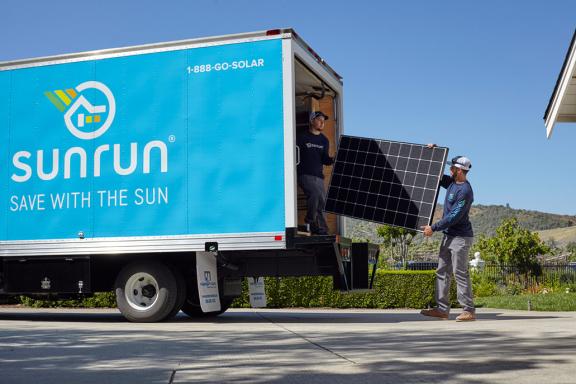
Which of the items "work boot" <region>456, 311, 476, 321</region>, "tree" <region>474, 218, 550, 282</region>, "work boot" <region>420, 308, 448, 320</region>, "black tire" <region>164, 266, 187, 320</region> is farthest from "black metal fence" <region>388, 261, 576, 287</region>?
"black tire" <region>164, 266, 187, 320</region>

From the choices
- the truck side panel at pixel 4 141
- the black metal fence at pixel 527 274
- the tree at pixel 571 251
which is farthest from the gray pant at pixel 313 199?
the tree at pixel 571 251

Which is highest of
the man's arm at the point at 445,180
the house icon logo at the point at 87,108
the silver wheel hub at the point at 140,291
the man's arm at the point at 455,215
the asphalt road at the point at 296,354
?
the house icon logo at the point at 87,108

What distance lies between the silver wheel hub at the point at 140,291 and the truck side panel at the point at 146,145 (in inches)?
26.3

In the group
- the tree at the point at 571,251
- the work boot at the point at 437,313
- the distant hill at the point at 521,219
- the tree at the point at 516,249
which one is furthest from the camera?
the distant hill at the point at 521,219

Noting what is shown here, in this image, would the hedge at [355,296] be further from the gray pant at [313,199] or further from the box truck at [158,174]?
the gray pant at [313,199]

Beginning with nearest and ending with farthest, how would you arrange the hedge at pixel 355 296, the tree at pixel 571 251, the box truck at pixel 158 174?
the box truck at pixel 158 174, the hedge at pixel 355 296, the tree at pixel 571 251

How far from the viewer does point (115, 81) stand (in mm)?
9938

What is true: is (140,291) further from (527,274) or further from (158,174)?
(527,274)

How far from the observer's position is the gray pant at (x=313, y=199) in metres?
9.94

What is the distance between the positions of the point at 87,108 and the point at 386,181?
14.7 ft

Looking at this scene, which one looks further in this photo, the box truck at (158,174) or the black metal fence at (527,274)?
the black metal fence at (527,274)

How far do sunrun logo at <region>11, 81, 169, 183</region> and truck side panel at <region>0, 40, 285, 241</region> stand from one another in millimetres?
15

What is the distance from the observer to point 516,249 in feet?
99.6

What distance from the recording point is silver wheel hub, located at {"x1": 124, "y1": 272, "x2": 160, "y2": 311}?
9.80 metres
